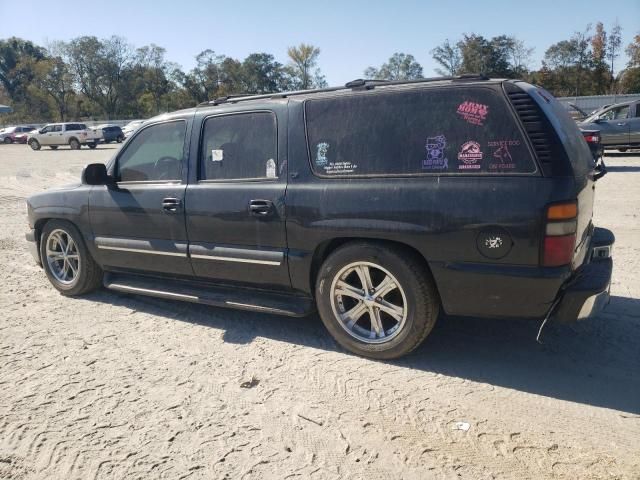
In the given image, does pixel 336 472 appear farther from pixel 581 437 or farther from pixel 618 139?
pixel 618 139

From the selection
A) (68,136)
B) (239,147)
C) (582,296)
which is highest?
(68,136)

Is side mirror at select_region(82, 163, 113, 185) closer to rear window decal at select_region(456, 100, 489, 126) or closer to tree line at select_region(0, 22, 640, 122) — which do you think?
rear window decal at select_region(456, 100, 489, 126)

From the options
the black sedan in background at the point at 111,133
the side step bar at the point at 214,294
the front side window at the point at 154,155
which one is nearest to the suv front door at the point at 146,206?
the front side window at the point at 154,155

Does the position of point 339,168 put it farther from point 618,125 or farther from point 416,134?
point 618,125

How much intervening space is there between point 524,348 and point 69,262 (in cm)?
432

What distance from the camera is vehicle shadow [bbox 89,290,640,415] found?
3.29 m

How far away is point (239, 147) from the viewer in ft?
13.9

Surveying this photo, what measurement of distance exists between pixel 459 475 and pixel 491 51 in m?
60.3

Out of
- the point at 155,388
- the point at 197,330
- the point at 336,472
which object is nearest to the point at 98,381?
the point at 155,388

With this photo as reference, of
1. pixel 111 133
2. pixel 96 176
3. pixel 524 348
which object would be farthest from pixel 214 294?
pixel 111 133

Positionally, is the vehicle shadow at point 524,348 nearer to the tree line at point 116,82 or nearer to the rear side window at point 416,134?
the rear side window at point 416,134

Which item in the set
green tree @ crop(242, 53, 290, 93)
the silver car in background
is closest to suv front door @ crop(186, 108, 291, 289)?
the silver car in background

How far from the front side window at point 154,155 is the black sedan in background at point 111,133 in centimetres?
3421

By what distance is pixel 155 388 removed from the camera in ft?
11.2
